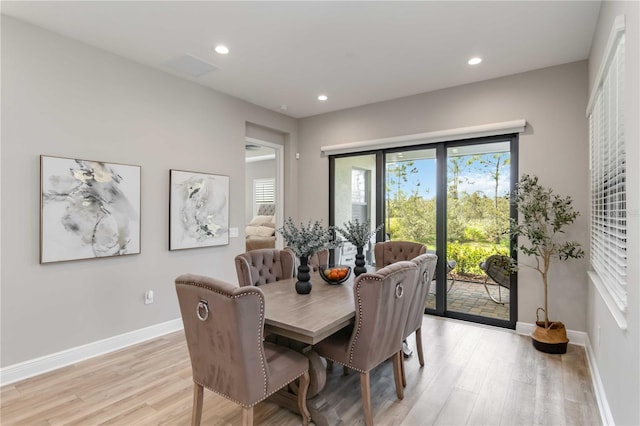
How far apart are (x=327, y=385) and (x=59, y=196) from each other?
278cm

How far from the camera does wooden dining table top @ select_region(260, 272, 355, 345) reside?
6.21 ft

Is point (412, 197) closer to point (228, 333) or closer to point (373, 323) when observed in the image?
point (373, 323)

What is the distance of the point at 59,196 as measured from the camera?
291cm

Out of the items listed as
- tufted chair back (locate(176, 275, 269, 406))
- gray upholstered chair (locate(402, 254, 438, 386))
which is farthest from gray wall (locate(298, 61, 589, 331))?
tufted chair back (locate(176, 275, 269, 406))

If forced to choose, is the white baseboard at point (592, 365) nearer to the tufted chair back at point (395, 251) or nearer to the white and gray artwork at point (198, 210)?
the tufted chair back at point (395, 251)

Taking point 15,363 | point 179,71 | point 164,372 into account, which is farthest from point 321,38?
point 15,363

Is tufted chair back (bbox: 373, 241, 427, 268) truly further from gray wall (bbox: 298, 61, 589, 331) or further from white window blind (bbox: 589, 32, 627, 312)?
white window blind (bbox: 589, 32, 627, 312)

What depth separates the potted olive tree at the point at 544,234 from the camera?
3230 mm

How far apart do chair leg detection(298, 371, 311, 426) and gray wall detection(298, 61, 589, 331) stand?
9.43 ft

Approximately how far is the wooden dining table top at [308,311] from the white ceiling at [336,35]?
220 centimetres

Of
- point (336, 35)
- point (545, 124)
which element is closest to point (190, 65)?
point (336, 35)

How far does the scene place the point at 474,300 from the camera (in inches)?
165

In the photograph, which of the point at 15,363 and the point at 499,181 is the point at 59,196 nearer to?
the point at 15,363

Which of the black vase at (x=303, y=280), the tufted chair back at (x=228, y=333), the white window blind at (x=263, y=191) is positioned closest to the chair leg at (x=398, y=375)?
the black vase at (x=303, y=280)
